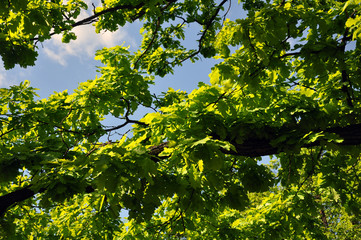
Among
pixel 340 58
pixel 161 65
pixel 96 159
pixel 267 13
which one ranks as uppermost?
pixel 161 65

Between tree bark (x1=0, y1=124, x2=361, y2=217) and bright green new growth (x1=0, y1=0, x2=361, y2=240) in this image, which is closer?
bright green new growth (x1=0, y1=0, x2=361, y2=240)

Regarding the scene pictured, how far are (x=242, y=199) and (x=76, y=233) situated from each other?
4467 mm

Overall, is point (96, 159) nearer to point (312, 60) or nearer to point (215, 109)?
point (215, 109)

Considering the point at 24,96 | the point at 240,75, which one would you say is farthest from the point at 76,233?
the point at 240,75

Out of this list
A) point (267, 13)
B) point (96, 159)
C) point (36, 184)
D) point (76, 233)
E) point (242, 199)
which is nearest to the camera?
point (96, 159)

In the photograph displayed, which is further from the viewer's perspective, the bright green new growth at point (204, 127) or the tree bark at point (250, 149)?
the tree bark at point (250, 149)

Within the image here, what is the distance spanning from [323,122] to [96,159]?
343 cm

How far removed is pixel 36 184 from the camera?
3674mm

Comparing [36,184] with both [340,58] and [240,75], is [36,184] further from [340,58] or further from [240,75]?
[340,58]

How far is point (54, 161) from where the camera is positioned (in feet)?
11.8

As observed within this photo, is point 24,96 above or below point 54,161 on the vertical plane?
above

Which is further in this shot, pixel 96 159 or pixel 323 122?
pixel 323 122

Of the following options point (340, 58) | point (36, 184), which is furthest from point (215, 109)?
point (36, 184)

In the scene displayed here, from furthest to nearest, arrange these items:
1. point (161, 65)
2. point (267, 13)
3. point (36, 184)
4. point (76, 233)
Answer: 1. point (161, 65)
2. point (76, 233)
3. point (36, 184)
4. point (267, 13)
